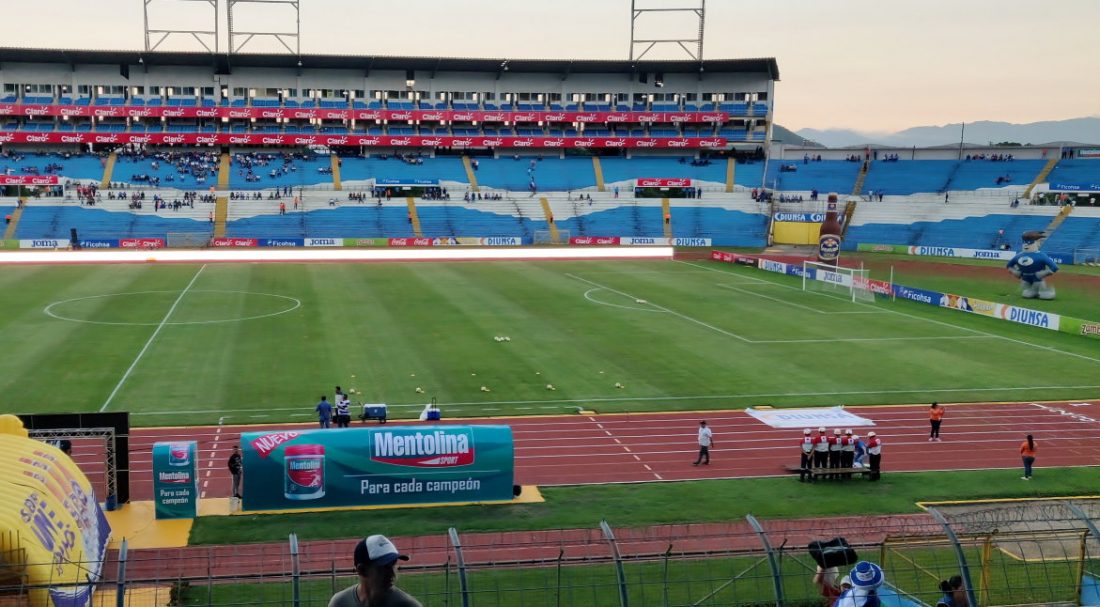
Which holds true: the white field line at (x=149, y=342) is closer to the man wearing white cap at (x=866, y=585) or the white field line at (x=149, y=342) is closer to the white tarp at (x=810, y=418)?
the white tarp at (x=810, y=418)

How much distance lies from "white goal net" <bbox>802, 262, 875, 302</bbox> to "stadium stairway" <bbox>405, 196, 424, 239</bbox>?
36.3 metres

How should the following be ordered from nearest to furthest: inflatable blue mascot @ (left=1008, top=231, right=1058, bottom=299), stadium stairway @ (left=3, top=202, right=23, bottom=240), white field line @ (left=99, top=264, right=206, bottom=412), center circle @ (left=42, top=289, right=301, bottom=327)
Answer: white field line @ (left=99, top=264, right=206, bottom=412)
center circle @ (left=42, top=289, right=301, bottom=327)
inflatable blue mascot @ (left=1008, top=231, right=1058, bottom=299)
stadium stairway @ (left=3, top=202, right=23, bottom=240)

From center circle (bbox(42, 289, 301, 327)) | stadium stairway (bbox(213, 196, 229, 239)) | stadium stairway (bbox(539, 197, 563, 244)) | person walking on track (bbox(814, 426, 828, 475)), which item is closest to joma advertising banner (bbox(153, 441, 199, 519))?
person walking on track (bbox(814, 426, 828, 475))

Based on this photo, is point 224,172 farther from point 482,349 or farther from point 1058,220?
point 1058,220

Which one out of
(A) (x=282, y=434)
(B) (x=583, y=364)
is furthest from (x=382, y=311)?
(A) (x=282, y=434)

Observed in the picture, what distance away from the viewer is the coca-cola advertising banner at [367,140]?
95938 millimetres

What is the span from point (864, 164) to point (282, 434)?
90083 mm

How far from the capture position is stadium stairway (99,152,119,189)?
88800 millimetres

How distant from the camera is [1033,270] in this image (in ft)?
170

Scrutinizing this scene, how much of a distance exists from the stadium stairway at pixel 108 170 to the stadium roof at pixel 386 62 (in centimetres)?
1076

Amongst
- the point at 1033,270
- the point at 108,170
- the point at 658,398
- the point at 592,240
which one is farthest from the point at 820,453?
the point at 108,170

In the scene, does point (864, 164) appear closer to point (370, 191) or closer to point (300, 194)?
point (370, 191)

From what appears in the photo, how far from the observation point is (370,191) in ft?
304

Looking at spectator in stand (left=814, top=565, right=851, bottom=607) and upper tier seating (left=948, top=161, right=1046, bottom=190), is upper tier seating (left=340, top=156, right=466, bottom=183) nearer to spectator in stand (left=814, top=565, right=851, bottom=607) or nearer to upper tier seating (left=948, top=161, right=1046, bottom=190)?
upper tier seating (left=948, top=161, right=1046, bottom=190)
